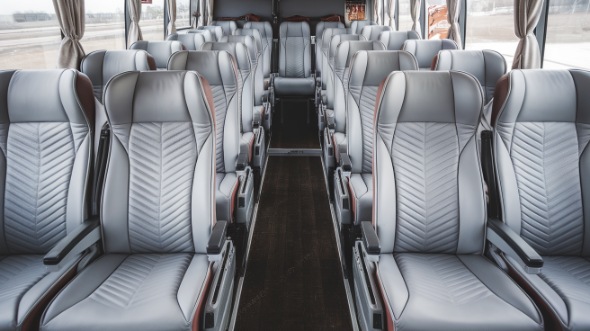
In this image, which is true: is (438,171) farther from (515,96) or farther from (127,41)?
(127,41)

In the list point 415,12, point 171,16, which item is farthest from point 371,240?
point 171,16

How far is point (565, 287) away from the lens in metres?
1.93

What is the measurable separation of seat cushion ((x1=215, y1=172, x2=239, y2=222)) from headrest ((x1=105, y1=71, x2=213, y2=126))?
732mm

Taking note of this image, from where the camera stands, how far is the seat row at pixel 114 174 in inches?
84.9

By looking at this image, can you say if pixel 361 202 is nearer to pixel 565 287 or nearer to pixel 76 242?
pixel 565 287

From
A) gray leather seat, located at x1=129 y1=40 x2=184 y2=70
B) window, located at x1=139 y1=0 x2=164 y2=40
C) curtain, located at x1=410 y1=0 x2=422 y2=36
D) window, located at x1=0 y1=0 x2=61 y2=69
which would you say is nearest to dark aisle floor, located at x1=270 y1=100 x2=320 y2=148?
gray leather seat, located at x1=129 y1=40 x2=184 y2=70

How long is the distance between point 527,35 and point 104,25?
4.81 meters

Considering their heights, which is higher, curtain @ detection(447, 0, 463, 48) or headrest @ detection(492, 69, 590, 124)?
curtain @ detection(447, 0, 463, 48)

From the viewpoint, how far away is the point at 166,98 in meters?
2.18

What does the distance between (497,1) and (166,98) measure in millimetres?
4384

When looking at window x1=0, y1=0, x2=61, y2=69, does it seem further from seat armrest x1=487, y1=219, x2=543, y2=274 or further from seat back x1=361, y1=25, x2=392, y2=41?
seat back x1=361, y1=25, x2=392, y2=41

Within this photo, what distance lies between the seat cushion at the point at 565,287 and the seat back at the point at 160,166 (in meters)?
1.48

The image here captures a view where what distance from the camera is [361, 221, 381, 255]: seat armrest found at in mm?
1941

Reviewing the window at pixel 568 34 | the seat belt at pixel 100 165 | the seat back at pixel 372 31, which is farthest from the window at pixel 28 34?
the window at pixel 568 34
